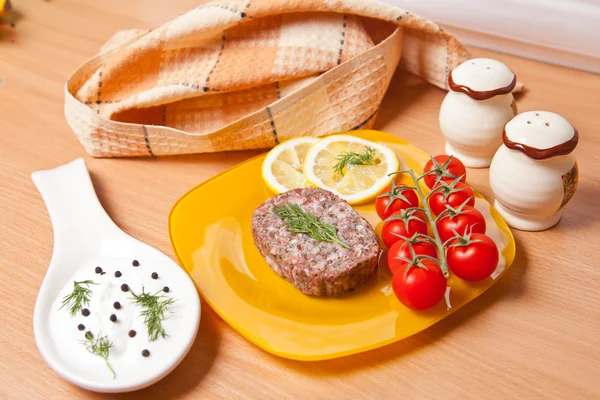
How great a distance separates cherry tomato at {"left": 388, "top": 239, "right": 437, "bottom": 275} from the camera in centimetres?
94

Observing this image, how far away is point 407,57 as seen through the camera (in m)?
1.44

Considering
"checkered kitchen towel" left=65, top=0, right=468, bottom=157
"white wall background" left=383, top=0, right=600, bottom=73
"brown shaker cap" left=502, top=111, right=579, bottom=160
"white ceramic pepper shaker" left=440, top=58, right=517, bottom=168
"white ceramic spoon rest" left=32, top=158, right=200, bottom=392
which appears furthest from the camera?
"white wall background" left=383, top=0, right=600, bottom=73

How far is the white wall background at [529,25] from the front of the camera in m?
1.40

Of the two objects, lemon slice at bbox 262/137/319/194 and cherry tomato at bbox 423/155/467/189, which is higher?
cherry tomato at bbox 423/155/467/189

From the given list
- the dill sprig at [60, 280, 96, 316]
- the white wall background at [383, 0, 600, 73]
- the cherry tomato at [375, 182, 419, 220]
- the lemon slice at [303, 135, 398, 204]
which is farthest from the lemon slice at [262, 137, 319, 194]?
the white wall background at [383, 0, 600, 73]

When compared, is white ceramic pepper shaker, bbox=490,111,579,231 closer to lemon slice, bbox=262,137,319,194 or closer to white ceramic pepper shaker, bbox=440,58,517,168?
white ceramic pepper shaker, bbox=440,58,517,168

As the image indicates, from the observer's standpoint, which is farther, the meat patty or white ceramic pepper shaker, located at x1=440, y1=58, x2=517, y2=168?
white ceramic pepper shaker, located at x1=440, y1=58, x2=517, y2=168

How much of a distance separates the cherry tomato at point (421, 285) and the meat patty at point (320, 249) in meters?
0.08

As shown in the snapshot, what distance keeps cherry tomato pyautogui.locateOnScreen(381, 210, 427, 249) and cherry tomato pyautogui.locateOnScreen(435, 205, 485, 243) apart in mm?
34

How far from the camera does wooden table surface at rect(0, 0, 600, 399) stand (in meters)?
0.90

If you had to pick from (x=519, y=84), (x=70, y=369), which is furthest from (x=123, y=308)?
(x=519, y=84)

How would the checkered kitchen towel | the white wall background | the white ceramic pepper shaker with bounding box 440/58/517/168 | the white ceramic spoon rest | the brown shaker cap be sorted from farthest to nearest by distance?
the white wall background → the checkered kitchen towel → the white ceramic pepper shaker with bounding box 440/58/517/168 → the brown shaker cap → the white ceramic spoon rest

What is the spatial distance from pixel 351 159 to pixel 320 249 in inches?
9.5

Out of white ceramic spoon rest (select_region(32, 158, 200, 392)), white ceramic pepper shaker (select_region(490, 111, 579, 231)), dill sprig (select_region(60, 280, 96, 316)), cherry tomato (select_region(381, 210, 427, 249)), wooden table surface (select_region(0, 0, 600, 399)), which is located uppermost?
white ceramic pepper shaker (select_region(490, 111, 579, 231))
